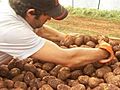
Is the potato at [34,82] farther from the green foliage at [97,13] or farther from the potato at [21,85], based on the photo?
the green foliage at [97,13]

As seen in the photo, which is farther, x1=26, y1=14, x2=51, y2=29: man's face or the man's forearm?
the man's forearm

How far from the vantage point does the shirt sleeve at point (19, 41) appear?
1.34 meters

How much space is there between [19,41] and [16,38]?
0.02 metres

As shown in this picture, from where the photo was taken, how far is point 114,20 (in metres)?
3.09

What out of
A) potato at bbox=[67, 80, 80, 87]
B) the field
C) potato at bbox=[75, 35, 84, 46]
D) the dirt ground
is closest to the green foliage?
the field

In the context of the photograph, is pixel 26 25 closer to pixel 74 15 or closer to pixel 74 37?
pixel 74 37

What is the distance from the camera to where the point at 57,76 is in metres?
1.54

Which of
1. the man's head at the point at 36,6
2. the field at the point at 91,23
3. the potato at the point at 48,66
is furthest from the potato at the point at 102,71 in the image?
the field at the point at 91,23

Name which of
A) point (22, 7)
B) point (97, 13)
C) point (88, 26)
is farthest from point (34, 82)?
point (97, 13)

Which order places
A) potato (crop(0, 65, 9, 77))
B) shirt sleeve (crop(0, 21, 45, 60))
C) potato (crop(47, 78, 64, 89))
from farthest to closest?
potato (crop(0, 65, 9, 77))
potato (crop(47, 78, 64, 89))
shirt sleeve (crop(0, 21, 45, 60))

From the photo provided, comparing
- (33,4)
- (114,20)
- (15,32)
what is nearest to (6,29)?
(15,32)

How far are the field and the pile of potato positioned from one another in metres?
1.09

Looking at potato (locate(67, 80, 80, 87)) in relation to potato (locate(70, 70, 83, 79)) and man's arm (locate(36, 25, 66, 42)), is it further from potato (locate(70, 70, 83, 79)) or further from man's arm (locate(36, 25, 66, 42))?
man's arm (locate(36, 25, 66, 42))

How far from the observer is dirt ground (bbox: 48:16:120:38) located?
2.74 meters
